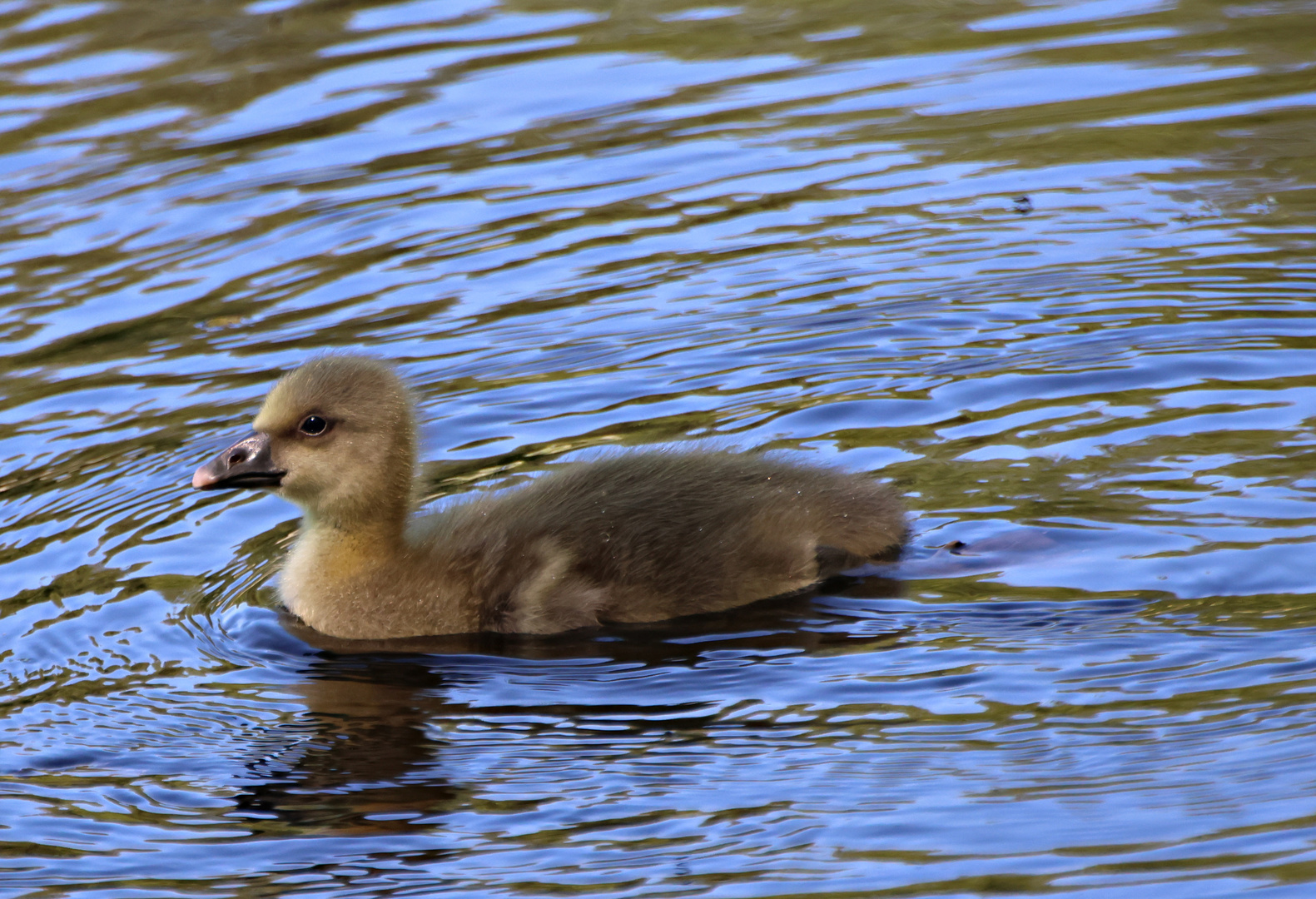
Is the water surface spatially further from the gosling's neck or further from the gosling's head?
the gosling's head

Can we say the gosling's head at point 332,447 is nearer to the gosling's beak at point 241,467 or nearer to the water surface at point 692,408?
the gosling's beak at point 241,467

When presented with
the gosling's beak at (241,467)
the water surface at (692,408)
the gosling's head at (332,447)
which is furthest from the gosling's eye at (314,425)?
the water surface at (692,408)

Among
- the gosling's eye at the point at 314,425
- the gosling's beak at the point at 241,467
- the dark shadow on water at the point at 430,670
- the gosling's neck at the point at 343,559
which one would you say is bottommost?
Result: the dark shadow on water at the point at 430,670

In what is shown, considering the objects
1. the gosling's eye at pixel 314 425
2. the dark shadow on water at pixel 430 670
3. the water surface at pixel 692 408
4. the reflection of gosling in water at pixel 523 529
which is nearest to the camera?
the water surface at pixel 692 408

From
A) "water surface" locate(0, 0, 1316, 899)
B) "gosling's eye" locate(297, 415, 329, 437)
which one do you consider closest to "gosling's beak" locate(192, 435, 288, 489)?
"gosling's eye" locate(297, 415, 329, 437)

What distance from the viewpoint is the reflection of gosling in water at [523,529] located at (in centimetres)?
606

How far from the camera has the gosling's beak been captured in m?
6.35

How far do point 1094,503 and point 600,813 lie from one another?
2.37m

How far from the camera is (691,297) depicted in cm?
855

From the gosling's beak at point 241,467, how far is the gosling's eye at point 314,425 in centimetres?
13

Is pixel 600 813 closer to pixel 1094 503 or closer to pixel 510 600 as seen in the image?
pixel 510 600

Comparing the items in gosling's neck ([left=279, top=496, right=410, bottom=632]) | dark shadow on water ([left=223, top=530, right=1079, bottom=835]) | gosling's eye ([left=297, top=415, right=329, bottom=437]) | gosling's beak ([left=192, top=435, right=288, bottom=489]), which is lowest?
dark shadow on water ([left=223, top=530, right=1079, bottom=835])

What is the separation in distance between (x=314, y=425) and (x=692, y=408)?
1.75 meters

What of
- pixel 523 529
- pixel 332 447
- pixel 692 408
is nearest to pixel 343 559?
pixel 332 447
